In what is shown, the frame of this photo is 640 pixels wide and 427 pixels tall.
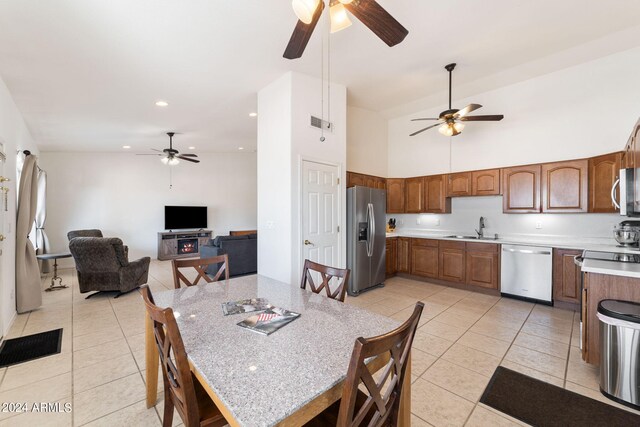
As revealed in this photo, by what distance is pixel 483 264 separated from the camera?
441cm

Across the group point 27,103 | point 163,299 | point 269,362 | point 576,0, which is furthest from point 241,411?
point 27,103

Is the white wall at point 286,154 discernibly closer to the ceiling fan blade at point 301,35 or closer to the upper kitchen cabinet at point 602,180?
the ceiling fan blade at point 301,35

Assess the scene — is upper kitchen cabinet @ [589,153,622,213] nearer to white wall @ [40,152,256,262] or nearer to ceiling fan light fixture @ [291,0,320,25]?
ceiling fan light fixture @ [291,0,320,25]

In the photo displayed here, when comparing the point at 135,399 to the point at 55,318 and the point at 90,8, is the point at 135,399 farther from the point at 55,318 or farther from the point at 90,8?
the point at 90,8

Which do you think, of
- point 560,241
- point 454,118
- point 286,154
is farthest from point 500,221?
point 286,154

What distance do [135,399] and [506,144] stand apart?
5.73 meters

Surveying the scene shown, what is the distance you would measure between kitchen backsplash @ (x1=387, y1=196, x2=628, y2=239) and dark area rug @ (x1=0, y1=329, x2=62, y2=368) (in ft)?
18.5

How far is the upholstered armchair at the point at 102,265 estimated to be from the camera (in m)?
4.17

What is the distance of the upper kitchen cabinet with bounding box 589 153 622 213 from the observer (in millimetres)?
3471

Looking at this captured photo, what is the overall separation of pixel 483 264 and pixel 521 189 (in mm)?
1324

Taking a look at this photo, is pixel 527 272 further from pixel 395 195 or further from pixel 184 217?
pixel 184 217

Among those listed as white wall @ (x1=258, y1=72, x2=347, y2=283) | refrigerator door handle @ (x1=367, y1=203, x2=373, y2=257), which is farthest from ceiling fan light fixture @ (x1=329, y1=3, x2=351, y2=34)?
refrigerator door handle @ (x1=367, y1=203, x2=373, y2=257)

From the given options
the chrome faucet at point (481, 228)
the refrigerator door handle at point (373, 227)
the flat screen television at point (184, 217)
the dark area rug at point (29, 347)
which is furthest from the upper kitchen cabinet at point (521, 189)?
the flat screen television at point (184, 217)

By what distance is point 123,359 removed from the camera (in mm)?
2555
